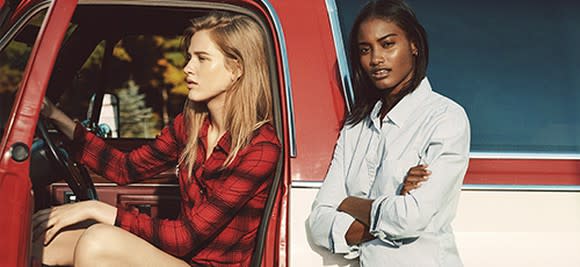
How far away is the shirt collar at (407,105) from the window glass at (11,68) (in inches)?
41.0

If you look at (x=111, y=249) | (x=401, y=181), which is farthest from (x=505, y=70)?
(x=111, y=249)

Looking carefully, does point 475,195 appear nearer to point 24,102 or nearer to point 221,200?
point 221,200

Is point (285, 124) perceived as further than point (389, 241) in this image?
Yes

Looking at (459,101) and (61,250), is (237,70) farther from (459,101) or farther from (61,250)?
(61,250)

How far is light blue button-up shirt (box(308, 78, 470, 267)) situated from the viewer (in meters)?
2.27

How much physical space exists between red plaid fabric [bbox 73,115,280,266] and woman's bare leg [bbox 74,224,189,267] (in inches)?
1.9

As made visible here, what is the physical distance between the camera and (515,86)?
8.75 feet

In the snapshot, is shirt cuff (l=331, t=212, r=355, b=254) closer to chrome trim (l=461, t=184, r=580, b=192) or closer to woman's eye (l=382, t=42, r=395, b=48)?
chrome trim (l=461, t=184, r=580, b=192)

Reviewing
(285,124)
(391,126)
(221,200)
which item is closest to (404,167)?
(391,126)

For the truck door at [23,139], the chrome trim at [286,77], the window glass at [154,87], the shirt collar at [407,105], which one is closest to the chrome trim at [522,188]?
the shirt collar at [407,105]

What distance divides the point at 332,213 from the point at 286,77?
16.9 inches

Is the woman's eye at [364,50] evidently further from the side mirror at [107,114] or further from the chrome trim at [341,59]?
the side mirror at [107,114]

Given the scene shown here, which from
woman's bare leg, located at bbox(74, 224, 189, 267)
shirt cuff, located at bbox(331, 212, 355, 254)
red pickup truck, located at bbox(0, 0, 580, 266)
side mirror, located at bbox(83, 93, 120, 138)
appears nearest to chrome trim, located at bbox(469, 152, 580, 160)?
red pickup truck, located at bbox(0, 0, 580, 266)

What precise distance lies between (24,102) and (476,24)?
53.1 inches
